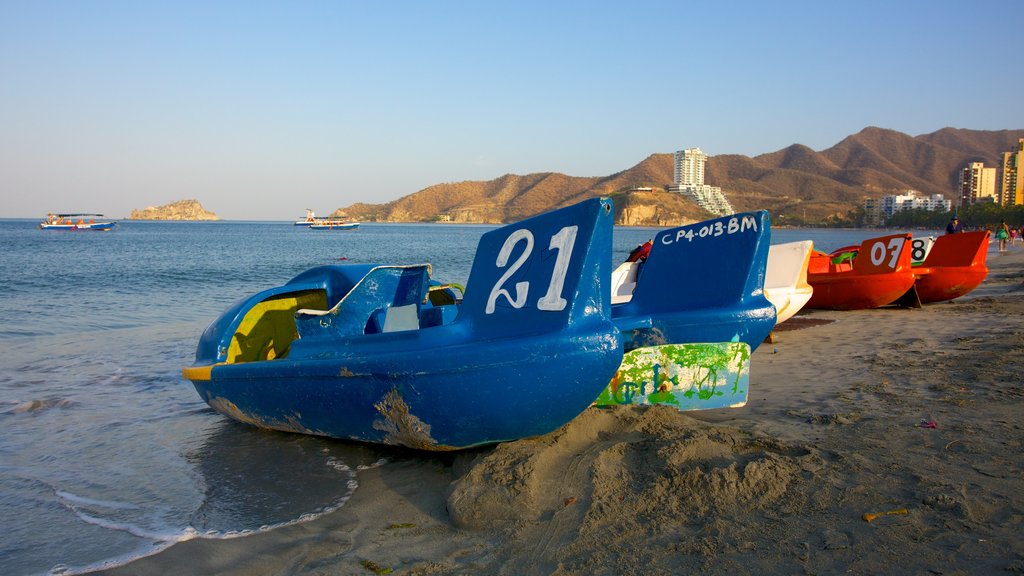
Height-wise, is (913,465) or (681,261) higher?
(681,261)

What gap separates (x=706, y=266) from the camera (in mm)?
6496

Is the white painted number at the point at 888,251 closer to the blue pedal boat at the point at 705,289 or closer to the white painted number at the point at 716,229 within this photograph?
the blue pedal boat at the point at 705,289

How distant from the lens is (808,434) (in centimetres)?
482

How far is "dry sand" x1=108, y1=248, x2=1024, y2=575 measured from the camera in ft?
10.1

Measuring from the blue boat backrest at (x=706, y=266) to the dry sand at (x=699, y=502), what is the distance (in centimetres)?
111

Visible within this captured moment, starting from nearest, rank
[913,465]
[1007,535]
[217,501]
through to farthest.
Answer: [1007,535] < [913,465] < [217,501]

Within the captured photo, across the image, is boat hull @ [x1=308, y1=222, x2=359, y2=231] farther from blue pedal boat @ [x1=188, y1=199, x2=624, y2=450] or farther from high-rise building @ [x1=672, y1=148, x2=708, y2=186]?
blue pedal boat @ [x1=188, y1=199, x2=624, y2=450]

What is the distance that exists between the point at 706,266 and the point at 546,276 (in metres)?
2.68

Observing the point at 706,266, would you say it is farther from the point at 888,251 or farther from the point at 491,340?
the point at 888,251

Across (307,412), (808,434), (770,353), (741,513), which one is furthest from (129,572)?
(770,353)

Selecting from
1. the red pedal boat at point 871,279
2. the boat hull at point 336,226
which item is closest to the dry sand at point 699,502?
the red pedal boat at point 871,279

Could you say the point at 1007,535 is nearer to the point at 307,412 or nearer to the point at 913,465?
the point at 913,465

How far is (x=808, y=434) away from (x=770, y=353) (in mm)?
4099

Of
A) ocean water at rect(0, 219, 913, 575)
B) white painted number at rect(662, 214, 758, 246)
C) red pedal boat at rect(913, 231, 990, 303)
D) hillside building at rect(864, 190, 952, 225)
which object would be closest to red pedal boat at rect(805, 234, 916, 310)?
red pedal boat at rect(913, 231, 990, 303)
